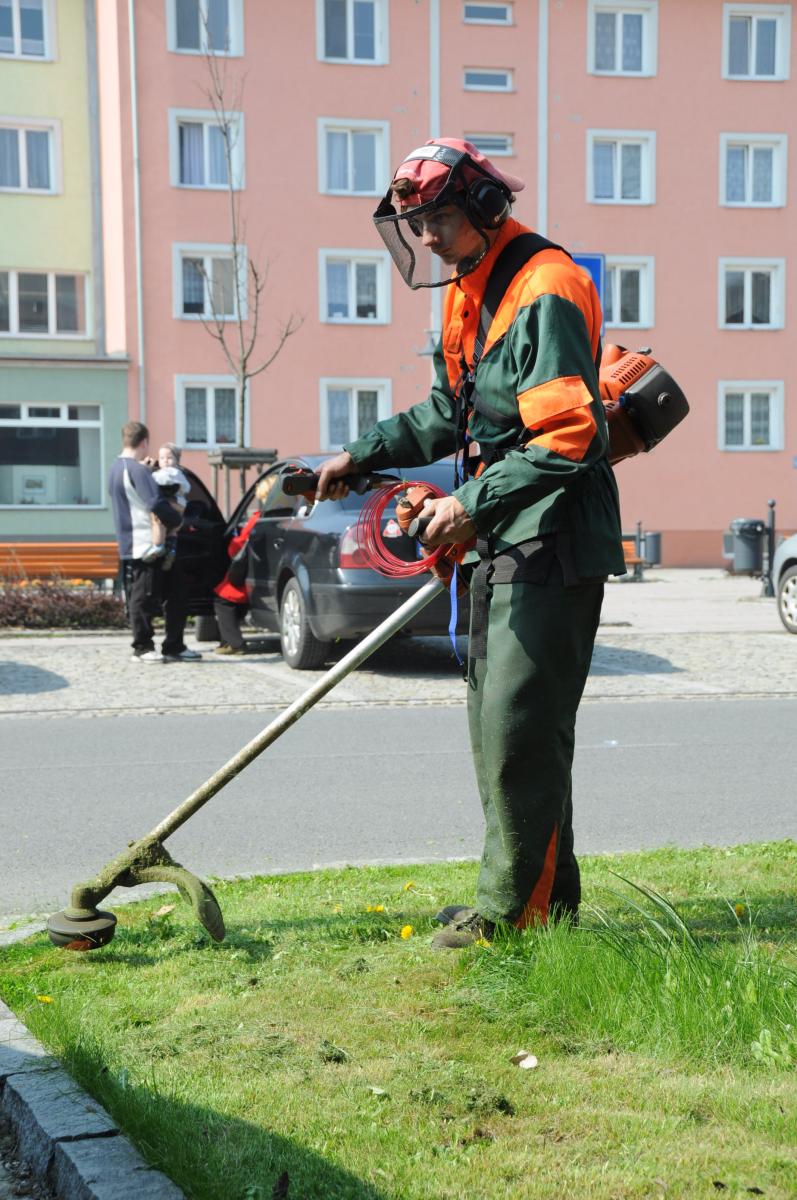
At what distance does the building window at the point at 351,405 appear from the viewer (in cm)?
3359

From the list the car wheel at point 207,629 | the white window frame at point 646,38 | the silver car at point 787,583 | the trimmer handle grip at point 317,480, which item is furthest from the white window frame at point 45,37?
the trimmer handle grip at point 317,480

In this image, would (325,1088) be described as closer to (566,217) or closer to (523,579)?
(523,579)

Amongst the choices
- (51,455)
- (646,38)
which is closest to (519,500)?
(51,455)

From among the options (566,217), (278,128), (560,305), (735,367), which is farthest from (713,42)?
(560,305)

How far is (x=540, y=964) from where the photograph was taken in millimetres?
3584

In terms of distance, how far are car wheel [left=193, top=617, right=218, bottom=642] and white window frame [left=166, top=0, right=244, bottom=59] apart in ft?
68.6

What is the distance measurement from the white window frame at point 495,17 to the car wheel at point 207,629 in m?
23.4

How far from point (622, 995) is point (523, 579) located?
1.06 m

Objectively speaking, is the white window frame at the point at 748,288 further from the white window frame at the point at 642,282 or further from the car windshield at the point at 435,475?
the car windshield at the point at 435,475

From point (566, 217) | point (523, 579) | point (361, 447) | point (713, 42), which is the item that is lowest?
point (523, 579)

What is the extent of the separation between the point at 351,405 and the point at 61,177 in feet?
27.2

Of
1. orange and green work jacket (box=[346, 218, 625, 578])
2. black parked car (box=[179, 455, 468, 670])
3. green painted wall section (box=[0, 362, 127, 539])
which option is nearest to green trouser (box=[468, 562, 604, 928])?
orange and green work jacket (box=[346, 218, 625, 578])

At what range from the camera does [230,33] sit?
32.7 meters

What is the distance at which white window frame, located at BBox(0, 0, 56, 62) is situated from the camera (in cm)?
3272
